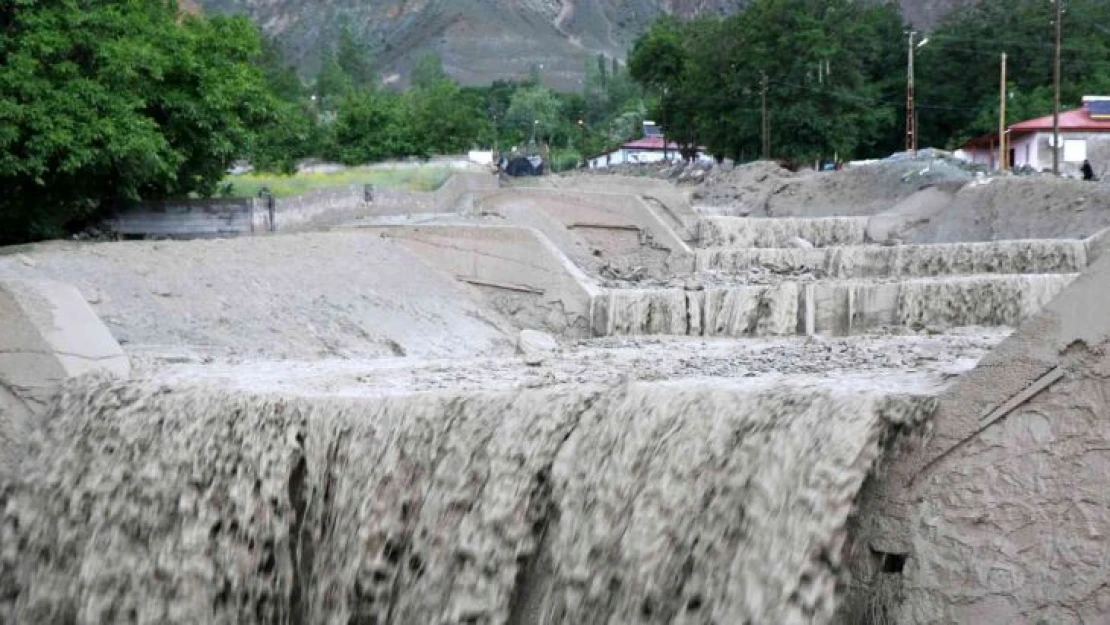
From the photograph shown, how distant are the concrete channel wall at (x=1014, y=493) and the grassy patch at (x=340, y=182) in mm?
22470

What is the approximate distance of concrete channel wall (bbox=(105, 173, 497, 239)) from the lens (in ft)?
77.2

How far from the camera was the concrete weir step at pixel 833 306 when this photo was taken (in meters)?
18.5

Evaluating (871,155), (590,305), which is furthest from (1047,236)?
(871,155)

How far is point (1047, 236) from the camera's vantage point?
30.1 metres

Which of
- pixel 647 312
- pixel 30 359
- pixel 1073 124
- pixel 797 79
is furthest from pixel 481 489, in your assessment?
pixel 797 79

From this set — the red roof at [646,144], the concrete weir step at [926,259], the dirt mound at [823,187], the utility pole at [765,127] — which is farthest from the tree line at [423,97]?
the concrete weir step at [926,259]

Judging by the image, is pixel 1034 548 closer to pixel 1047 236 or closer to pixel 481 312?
pixel 481 312

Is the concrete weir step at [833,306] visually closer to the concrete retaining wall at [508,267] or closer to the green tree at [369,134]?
the concrete retaining wall at [508,267]

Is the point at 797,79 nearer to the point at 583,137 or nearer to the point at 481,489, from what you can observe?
the point at 481,489

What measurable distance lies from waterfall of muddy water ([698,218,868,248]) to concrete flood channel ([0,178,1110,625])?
19.6m

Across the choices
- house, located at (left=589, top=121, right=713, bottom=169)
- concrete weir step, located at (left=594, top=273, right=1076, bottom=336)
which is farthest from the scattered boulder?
house, located at (left=589, top=121, right=713, bottom=169)

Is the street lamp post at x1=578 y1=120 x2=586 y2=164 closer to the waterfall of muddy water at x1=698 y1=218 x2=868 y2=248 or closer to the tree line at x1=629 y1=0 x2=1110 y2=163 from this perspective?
the tree line at x1=629 y1=0 x2=1110 y2=163

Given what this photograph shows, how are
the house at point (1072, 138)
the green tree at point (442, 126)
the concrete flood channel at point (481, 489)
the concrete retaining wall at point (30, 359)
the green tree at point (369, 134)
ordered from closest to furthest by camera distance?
the concrete flood channel at point (481, 489), the concrete retaining wall at point (30, 359), the house at point (1072, 138), the green tree at point (369, 134), the green tree at point (442, 126)

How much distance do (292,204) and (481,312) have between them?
6158 millimetres
